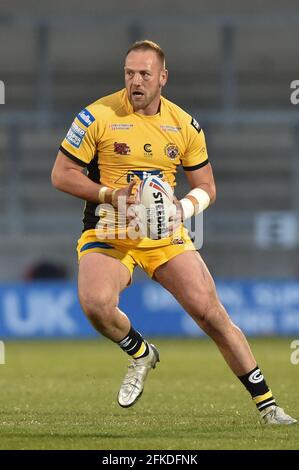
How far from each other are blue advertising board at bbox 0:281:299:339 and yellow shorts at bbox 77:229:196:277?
10.4 metres

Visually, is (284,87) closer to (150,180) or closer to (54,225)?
(54,225)

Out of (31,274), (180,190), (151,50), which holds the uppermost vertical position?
(151,50)

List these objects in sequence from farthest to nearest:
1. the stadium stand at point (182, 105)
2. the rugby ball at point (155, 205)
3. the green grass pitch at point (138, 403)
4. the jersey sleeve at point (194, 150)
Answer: the stadium stand at point (182, 105)
the jersey sleeve at point (194, 150)
the rugby ball at point (155, 205)
the green grass pitch at point (138, 403)

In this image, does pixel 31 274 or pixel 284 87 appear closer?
pixel 31 274

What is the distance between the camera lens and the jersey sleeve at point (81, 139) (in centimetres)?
723

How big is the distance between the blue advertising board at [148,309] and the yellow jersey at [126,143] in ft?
34.2

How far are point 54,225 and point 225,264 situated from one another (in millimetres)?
3419

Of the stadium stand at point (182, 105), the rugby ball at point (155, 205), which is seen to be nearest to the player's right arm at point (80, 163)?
the rugby ball at point (155, 205)

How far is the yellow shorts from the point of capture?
288 inches

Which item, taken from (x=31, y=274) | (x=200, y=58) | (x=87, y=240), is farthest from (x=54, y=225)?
(x=87, y=240)

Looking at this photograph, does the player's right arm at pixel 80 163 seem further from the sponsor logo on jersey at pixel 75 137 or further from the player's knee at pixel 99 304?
the player's knee at pixel 99 304

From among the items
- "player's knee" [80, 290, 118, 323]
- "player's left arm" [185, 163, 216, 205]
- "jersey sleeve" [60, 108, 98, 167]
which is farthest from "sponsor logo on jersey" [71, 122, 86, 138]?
"player's knee" [80, 290, 118, 323]

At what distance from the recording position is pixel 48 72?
23.3 metres

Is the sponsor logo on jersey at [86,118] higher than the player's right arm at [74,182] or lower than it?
higher
